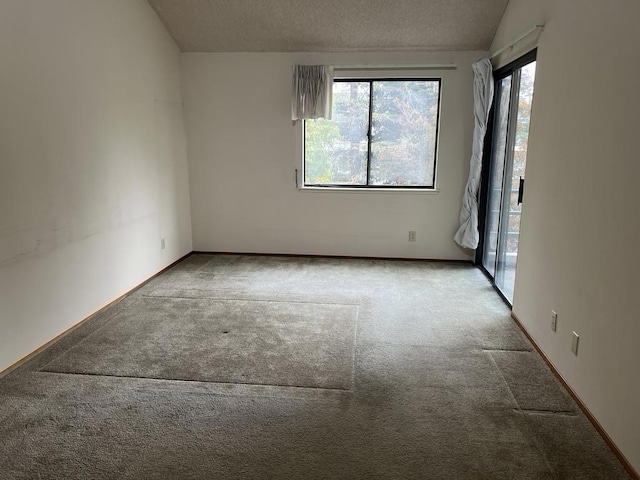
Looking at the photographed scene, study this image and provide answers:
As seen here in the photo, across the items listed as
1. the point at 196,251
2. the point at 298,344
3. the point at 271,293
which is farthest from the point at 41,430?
the point at 196,251

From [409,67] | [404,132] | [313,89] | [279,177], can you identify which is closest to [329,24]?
[313,89]

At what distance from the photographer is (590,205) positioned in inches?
93.0

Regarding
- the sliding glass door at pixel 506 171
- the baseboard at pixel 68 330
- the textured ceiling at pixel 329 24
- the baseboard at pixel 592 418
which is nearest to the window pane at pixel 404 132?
the textured ceiling at pixel 329 24

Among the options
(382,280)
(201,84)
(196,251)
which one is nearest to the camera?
(382,280)

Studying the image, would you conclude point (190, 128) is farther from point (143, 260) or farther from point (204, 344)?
point (204, 344)

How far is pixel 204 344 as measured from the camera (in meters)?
3.13

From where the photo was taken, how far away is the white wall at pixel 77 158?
2.76 m

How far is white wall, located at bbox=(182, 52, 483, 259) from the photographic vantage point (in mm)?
5047

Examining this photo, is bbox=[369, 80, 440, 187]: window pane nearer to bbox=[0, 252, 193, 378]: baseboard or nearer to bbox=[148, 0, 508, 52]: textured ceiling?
bbox=[148, 0, 508, 52]: textured ceiling

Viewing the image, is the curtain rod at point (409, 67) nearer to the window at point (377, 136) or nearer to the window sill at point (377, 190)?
the window at point (377, 136)

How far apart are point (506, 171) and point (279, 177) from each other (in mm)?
2423

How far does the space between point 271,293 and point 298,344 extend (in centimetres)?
111

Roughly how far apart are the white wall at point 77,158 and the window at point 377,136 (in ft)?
5.58

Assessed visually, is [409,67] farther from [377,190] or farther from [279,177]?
[279,177]
